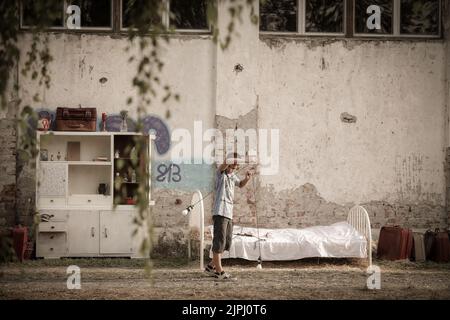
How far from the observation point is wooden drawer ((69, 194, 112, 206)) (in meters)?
10.7

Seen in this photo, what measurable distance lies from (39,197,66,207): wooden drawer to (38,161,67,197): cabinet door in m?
0.05

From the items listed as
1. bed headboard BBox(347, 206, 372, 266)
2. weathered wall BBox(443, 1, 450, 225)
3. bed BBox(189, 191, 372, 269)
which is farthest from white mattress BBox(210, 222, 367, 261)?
weathered wall BBox(443, 1, 450, 225)

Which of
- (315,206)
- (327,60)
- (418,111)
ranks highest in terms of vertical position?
(327,60)

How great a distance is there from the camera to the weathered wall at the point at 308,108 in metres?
11.3

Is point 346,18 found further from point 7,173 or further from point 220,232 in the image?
point 7,173

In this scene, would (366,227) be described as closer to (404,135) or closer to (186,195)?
(404,135)

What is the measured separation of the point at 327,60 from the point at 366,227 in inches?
121

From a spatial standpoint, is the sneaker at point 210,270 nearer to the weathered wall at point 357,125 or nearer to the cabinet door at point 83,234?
the cabinet door at point 83,234

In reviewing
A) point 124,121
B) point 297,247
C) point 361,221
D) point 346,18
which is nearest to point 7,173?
point 124,121

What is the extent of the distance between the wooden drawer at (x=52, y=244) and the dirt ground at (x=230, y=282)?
0.21 meters

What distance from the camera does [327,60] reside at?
11.6m

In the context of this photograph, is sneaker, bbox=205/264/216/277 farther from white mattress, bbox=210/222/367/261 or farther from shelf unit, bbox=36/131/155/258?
shelf unit, bbox=36/131/155/258

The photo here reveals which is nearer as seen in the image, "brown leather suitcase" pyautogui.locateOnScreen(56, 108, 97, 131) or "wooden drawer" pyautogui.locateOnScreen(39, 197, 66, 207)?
"wooden drawer" pyautogui.locateOnScreen(39, 197, 66, 207)

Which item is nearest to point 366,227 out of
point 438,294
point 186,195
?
point 438,294
